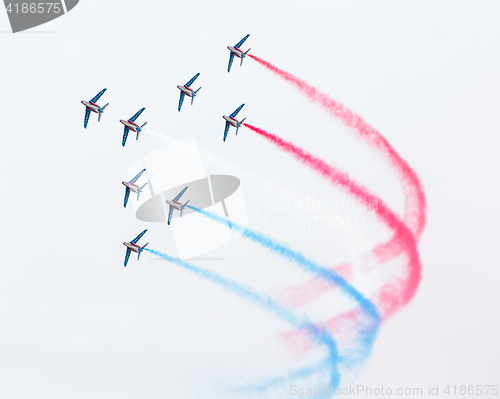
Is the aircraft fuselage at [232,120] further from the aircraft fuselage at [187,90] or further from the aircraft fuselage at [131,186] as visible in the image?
the aircraft fuselage at [131,186]

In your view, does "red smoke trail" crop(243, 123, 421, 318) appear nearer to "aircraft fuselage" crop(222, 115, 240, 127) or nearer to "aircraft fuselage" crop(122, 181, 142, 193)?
"aircraft fuselage" crop(222, 115, 240, 127)

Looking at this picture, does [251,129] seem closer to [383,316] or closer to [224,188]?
[224,188]

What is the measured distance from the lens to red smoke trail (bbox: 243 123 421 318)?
6700 centimetres

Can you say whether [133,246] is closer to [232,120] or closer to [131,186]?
[131,186]

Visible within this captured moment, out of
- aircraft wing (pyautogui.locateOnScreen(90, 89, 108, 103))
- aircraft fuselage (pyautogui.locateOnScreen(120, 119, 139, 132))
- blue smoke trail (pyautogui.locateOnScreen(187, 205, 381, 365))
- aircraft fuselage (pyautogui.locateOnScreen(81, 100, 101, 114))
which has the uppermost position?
aircraft wing (pyautogui.locateOnScreen(90, 89, 108, 103))

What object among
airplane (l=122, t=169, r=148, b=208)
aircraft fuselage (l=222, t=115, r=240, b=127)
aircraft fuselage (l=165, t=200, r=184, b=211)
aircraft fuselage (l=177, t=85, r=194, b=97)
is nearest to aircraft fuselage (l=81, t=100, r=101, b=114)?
airplane (l=122, t=169, r=148, b=208)

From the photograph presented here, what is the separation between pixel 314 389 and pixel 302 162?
27864mm

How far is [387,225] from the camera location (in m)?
68.1

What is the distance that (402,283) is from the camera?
6812 centimetres

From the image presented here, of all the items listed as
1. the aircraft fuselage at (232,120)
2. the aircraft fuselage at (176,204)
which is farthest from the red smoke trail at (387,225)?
the aircraft fuselage at (176,204)

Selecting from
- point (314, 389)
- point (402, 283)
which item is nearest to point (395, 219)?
point (402, 283)

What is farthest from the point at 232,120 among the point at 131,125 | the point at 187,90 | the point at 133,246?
the point at 133,246

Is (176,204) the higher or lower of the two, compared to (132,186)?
lower

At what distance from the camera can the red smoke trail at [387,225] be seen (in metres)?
67.0
